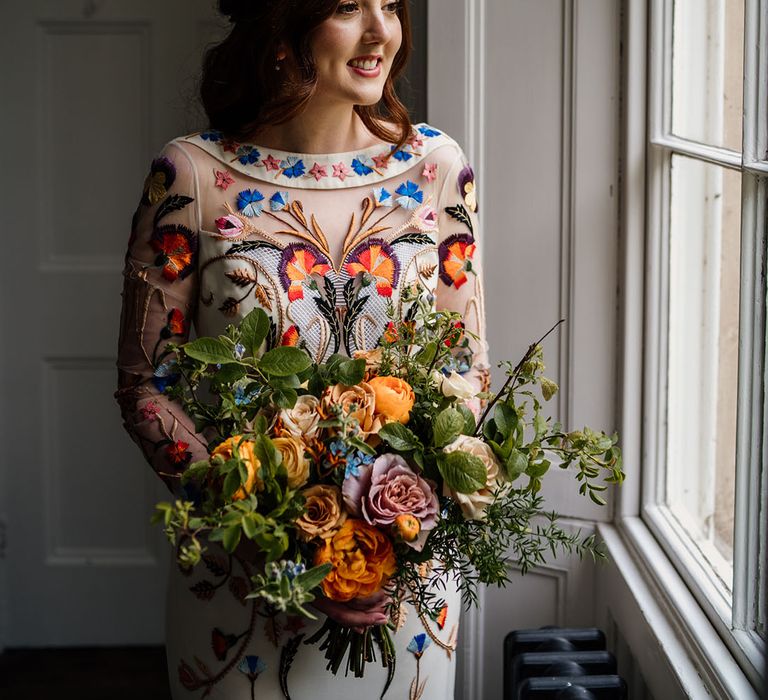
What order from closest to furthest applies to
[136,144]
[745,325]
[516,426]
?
[516,426]
[745,325]
[136,144]

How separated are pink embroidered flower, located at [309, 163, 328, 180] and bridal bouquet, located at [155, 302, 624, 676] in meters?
0.47

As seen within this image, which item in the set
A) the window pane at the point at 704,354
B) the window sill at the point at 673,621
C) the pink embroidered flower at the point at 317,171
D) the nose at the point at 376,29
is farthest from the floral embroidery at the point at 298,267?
the window sill at the point at 673,621

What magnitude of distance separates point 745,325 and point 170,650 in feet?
3.51

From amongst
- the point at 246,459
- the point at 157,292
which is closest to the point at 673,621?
the point at 246,459

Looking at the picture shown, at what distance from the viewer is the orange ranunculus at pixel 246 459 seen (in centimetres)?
119

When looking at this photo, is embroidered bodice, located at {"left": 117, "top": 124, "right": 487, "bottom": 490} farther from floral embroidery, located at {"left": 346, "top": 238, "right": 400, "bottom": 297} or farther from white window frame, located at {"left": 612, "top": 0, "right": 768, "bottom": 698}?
white window frame, located at {"left": 612, "top": 0, "right": 768, "bottom": 698}

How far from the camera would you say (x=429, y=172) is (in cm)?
Result: 180

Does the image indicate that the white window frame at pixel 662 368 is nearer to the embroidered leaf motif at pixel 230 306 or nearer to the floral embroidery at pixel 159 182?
the embroidered leaf motif at pixel 230 306

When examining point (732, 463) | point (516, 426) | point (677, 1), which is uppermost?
point (677, 1)

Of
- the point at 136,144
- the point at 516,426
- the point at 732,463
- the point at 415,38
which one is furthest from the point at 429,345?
the point at 136,144

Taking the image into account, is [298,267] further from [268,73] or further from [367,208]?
[268,73]

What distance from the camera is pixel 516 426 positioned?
134 centimetres

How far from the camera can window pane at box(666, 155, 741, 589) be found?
178cm

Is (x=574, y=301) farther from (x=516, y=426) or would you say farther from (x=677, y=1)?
(x=516, y=426)
